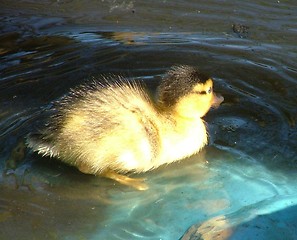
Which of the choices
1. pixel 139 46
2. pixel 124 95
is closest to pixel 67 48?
pixel 139 46

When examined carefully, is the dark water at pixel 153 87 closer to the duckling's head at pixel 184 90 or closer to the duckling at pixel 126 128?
the duckling at pixel 126 128

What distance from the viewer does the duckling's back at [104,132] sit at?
2461mm

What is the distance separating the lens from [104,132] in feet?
8.04

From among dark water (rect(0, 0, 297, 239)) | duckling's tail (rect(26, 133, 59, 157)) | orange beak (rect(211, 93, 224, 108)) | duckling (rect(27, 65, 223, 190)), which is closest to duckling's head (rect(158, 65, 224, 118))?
duckling (rect(27, 65, 223, 190))

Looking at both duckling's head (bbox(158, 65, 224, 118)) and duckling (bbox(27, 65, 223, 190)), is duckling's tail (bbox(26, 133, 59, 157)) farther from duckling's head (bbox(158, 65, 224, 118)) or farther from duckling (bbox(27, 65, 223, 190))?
duckling's head (bbox(158, 65, 224, 118))

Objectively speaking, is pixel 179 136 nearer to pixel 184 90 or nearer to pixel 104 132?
pixel 184 90

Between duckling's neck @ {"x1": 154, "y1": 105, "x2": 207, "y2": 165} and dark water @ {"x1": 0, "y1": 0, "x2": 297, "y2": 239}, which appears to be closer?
dark water @ {"x1": 0, "y1": 0, "x2": 297, "y2": 239}

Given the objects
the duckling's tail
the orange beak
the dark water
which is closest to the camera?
the dark water

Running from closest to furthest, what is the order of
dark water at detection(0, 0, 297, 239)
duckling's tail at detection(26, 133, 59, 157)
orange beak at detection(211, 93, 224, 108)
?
dark water at detection(0, 0, 297, 239) → duckling's tail at detection(26, 133, 59, 157) → orange beak at detection(211, 93, 224, 108)

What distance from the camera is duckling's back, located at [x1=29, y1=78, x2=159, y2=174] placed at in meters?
2.46

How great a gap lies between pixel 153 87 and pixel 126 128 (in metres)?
0.80

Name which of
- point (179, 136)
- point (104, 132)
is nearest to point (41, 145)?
→ point (104, 132)

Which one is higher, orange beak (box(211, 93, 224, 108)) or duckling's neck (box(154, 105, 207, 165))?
orange beak (box(211, 93, 224, 108))

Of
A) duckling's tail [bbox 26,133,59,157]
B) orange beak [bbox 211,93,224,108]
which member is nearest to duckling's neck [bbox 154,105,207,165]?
orange beak [bbox 211,93,224,108]
